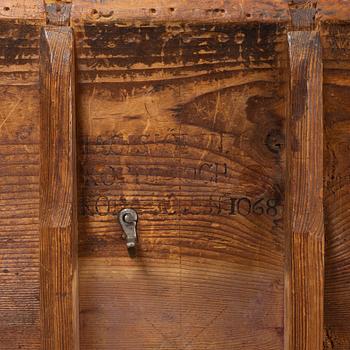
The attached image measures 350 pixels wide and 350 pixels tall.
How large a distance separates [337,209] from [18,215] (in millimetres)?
821

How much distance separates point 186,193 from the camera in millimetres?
1673

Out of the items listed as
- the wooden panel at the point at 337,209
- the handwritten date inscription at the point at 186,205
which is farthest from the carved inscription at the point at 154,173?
the wooden panel at the point at 337,209

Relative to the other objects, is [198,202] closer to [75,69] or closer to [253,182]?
[253,182]

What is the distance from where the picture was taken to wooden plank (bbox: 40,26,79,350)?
5.27 ft

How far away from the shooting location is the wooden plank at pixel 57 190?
1606 mm

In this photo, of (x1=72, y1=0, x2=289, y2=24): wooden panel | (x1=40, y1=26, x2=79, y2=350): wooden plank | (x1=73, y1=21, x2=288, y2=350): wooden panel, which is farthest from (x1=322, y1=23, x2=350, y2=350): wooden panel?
(x1=40, y1=26, x2=79, y2=350): wooden plank

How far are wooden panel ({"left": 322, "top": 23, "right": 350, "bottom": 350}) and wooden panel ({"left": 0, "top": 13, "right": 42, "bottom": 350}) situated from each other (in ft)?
2.45

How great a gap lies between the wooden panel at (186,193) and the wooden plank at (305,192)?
0.19 feet

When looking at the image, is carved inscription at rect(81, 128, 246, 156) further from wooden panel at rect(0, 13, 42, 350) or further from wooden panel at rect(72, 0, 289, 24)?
wooden panel at rect(72, 0, 289, 24)

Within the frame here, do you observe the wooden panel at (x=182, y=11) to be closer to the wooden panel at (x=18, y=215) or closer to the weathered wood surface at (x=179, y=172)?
the weathered wood surface at (x=179, y=172)

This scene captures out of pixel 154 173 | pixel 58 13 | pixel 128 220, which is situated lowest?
pixel 128 220

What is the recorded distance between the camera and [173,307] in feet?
5.48

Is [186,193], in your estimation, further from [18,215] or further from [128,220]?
[18,215]

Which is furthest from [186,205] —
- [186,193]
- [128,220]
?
[128,220]
